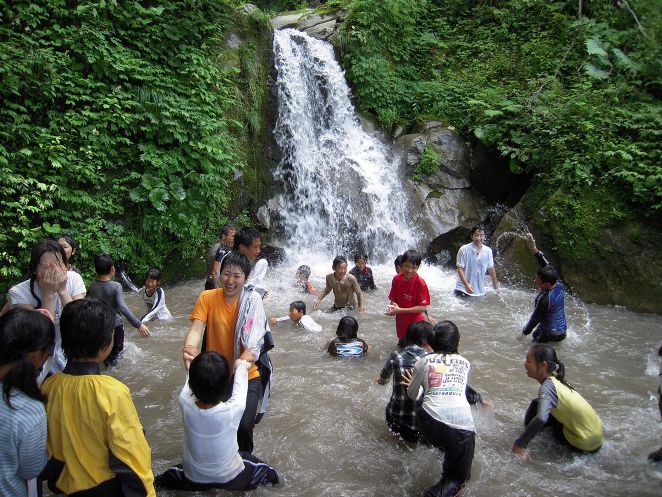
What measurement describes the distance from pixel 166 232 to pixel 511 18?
15003 millimetres

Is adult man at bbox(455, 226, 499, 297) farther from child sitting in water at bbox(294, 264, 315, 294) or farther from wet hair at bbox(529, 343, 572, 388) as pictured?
wet hair at bbox(529, 343, 572, 388)

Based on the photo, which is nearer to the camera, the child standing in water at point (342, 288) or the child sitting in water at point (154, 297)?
the child sitting in water at point (154, 297)

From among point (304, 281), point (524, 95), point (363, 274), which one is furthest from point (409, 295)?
point (524, 95)

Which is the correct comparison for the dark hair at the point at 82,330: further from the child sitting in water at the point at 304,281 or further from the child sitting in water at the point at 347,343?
the child sitting in water at the point at 304,281

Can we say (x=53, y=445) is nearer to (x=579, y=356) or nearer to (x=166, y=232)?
(x=579, y=356)

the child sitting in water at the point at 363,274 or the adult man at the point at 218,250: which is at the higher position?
the adult man at the point at 218,250

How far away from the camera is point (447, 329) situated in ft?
12.1

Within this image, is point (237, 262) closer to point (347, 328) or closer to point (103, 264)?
point (103, 264)

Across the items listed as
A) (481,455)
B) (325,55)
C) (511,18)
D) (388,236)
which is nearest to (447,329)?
(481,455)

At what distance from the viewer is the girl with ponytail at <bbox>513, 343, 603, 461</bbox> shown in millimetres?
3891

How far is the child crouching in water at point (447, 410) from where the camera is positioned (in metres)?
3.43

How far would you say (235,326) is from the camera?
11.8 ft

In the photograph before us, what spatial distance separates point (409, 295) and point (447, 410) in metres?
2.40

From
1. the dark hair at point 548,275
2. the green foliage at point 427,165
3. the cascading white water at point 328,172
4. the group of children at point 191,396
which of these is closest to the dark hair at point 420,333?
the group of children at point 191,396
